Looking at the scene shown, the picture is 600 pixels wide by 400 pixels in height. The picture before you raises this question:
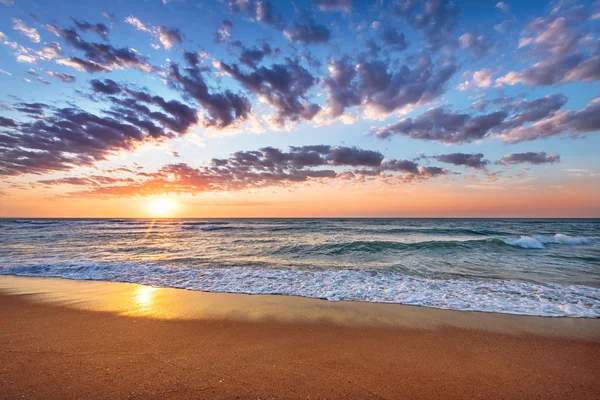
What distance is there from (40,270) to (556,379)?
16239mm

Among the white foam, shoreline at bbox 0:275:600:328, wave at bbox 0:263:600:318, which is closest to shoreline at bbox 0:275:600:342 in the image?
shoreline at bbox 0:275:600:328

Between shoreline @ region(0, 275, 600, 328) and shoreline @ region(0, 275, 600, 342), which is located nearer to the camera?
shoreline @ region(0, 275, 600, 342)

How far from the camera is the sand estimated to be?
134 inches

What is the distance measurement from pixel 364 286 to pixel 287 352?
5.02 m

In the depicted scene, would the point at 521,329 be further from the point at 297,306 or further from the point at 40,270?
the point at 40,270

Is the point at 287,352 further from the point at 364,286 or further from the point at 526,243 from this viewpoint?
the point at 526,243

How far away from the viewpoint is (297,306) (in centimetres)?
684

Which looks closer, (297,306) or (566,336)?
(566,336)

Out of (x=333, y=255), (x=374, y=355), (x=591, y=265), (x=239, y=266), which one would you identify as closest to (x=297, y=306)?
(x=374, y=355)

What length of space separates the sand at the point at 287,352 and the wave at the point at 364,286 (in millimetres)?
805

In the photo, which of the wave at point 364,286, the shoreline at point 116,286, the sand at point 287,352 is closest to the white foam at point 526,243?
the wave at point 364,286

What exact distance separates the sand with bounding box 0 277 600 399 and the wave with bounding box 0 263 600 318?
80 centimetres

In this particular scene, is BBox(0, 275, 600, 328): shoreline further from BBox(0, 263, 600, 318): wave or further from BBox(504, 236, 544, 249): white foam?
BBox(504, 236, 544, 249): white foam

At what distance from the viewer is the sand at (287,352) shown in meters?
3.39
